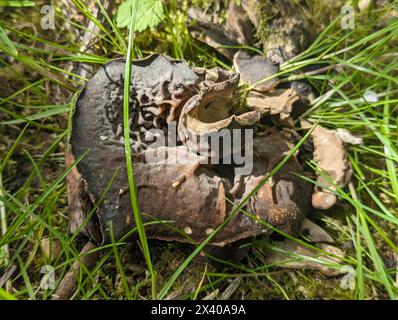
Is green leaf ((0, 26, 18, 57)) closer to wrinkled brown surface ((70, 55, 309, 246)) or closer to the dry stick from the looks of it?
wrinkled brown surface ((70, 55, 309, 246))

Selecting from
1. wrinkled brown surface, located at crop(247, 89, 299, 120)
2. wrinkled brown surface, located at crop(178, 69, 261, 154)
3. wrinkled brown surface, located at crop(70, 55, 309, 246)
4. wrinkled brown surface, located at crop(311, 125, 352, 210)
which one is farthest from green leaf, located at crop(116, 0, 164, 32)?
wrinkled brown surface, located at crop(311, 125, 352, 210)

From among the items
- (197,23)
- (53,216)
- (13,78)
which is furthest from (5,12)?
(53,216)

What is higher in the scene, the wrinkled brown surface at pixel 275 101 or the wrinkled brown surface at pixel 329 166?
the wrinkled brown surface at pixel 275 101

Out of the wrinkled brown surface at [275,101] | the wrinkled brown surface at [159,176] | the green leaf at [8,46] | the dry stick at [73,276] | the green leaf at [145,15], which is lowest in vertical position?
the dry stick at [73,276]

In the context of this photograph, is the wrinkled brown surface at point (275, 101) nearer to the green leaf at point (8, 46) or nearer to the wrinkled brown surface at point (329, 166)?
the wrinkled brown surface at point (329, 166)

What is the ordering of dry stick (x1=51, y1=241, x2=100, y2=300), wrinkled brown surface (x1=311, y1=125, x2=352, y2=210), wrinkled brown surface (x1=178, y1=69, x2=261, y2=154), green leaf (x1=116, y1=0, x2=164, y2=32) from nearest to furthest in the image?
wrinkled brown surface (x1=178, y1=69, x2=261, y2=154)
dry stick (x1=51, y1=241, x2=100, y2=300)
wrinkled brown surface (x1=311, y1=125, x2=352, y2=210)
green leaf (x1=116, y1=0, x2=164, y2=32)

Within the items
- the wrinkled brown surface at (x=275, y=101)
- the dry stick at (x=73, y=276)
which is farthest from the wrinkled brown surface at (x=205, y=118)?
the dry stick at (x=73, y=276)

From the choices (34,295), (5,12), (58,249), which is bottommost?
(34,295)

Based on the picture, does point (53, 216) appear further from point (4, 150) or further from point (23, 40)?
point (23, 40)

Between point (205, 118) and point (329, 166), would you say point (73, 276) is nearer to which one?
point (205, 118)
